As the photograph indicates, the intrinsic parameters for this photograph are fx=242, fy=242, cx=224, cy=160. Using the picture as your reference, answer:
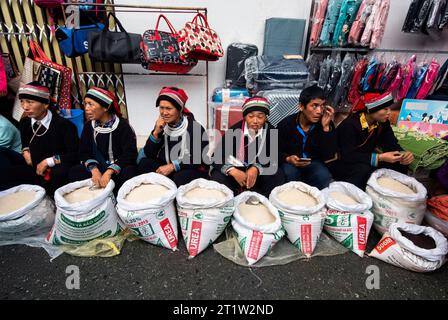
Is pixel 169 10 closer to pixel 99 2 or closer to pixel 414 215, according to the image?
pixel 99 2

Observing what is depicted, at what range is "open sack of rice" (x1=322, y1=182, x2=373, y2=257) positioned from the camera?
1.59 m

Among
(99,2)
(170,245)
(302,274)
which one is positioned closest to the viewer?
(302,274)

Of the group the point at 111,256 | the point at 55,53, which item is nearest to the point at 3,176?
the point at 111,256

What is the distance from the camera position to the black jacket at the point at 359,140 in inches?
79.6

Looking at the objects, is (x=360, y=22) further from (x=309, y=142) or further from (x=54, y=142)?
(x=54, y=142)

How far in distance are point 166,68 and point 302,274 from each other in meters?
2.25

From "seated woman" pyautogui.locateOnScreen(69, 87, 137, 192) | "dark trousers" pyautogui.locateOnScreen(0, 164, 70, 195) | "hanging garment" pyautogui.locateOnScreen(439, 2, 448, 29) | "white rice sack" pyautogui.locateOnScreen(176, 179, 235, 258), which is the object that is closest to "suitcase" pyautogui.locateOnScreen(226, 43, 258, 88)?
"seated woman" pyautogui.locateOnScreen(69, 87, 137, 192)

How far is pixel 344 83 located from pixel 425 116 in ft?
3.06

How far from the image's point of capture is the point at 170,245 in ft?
5.25

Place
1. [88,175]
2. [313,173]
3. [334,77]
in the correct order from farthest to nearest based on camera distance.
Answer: [334,77], [313,173], [88,175]

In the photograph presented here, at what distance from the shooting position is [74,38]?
2303 mm

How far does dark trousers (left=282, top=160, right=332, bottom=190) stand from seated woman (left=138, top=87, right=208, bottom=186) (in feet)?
2.36

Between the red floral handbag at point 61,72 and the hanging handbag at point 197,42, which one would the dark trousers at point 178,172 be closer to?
the hanging handbag at point 197,42

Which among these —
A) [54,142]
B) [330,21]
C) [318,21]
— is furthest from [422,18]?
[54,142]
